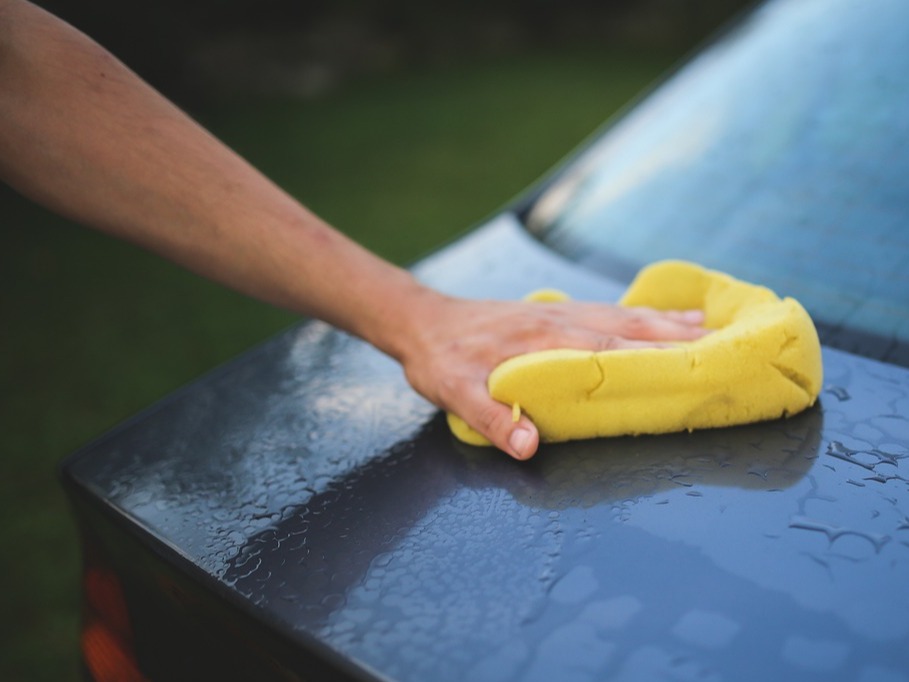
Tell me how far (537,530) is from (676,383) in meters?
0.27

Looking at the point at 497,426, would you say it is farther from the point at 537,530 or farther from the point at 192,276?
the point at 192,276

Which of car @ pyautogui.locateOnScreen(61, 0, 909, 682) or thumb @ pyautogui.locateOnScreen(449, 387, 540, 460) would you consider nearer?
car @ pyautogui.locateOnScreen(61, 0, 909, 682)

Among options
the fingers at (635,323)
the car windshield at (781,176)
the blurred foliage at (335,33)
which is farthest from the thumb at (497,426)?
the blurred foliage at (335,33)

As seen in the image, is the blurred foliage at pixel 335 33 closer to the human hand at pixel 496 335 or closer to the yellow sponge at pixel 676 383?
the human hand at pixel 496 335

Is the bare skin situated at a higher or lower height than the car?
higher

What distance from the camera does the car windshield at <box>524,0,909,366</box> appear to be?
120 cm

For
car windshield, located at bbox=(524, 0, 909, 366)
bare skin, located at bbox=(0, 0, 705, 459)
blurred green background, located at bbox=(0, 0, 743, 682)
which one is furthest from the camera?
blurred green background, located at bbox=(0, 0, 743, 682)

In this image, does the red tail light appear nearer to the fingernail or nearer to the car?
the car

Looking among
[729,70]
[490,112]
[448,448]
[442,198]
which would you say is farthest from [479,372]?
[490,112]

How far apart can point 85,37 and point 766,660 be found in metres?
1.17

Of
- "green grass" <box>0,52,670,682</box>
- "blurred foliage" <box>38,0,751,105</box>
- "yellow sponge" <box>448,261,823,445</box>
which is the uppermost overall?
"yellow sponge" <box>448,261,823,445</box>

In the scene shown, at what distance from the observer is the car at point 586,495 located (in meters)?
0.69

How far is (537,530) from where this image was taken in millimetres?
815

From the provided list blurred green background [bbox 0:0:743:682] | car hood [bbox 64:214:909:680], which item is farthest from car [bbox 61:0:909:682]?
blurred green background [bbox 0:0:743:682]
